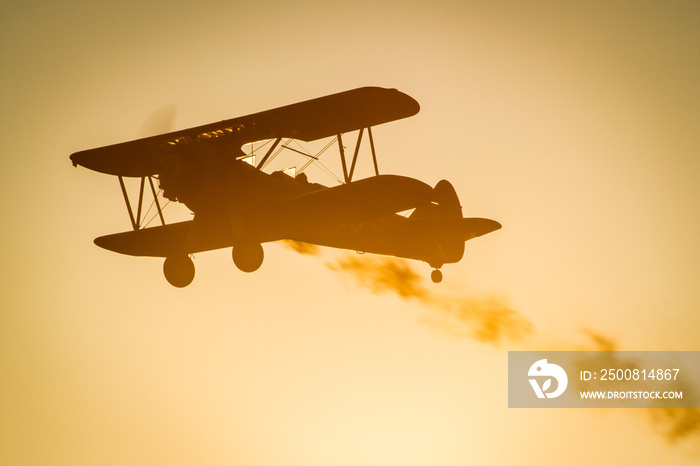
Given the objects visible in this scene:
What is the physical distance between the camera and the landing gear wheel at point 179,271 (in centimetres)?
2295

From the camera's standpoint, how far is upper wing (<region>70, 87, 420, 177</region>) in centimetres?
2081

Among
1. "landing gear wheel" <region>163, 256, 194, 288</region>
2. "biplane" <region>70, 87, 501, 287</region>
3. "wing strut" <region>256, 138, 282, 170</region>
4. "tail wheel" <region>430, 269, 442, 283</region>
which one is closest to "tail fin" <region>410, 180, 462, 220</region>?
"tail wheel" <region>430, 269, 442, 283</region>

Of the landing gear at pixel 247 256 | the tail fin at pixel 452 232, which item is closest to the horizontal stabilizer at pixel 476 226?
the tail fin at pixel 452 232

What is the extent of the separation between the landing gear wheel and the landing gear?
174 centimetres

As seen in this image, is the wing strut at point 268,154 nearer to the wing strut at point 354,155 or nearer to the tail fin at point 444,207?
the wing strut at point 354,155

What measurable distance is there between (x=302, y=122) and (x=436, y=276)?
25.9 ft

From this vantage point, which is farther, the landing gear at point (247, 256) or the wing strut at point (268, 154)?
the wing strut at point (268, 154)

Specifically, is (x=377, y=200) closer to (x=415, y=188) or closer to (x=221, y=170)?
(x=415, y=188)

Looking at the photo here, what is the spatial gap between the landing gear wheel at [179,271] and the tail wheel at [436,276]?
293 inches

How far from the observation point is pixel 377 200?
2072 cm

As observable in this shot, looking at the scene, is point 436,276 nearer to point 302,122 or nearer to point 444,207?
point 444,207

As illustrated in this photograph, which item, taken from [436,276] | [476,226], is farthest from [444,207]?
[436,276]

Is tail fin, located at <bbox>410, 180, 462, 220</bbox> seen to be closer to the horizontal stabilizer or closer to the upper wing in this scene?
the horizontal stabilizer

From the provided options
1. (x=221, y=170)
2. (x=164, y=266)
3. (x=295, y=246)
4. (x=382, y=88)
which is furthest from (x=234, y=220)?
(x=295, y=246)
